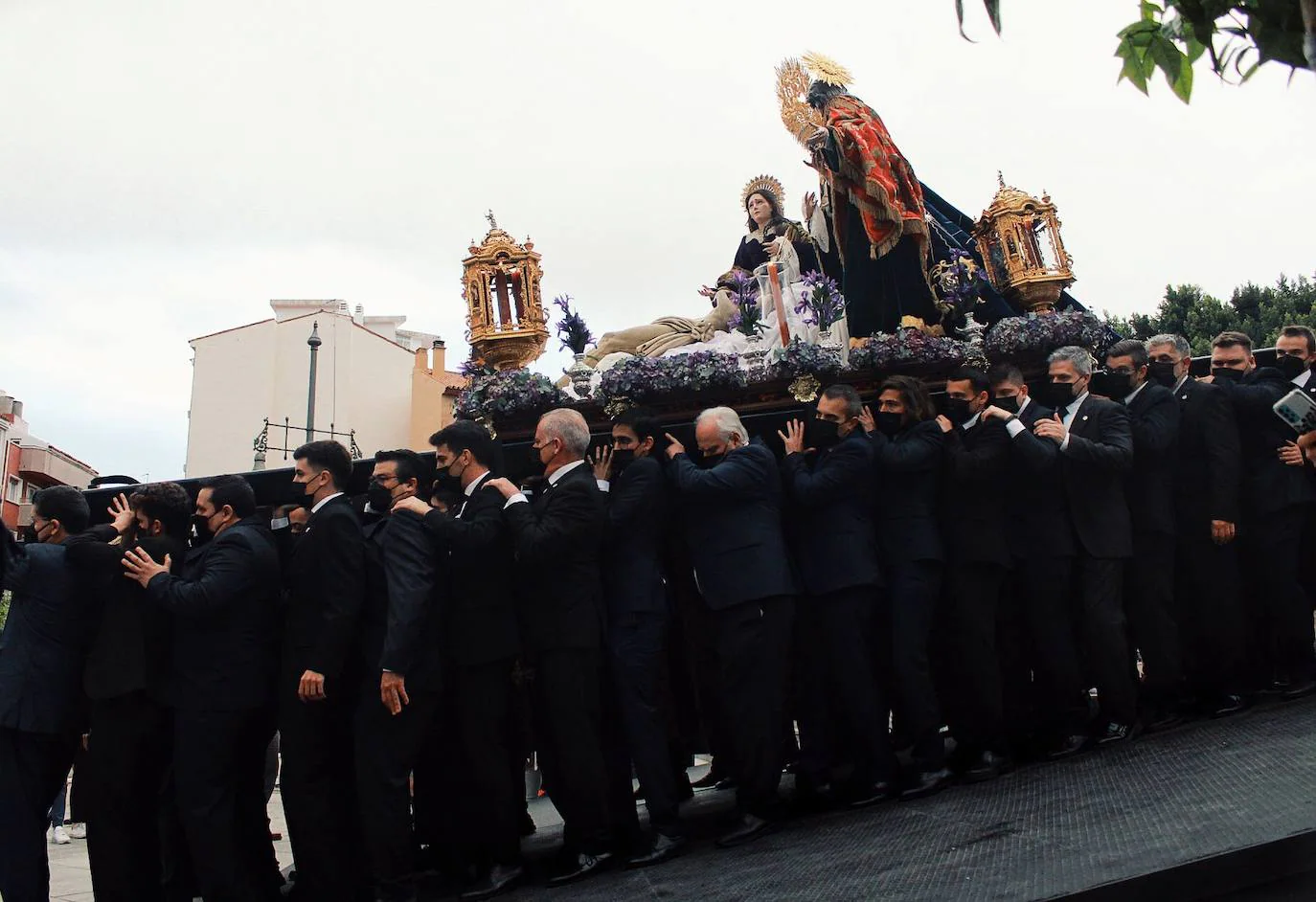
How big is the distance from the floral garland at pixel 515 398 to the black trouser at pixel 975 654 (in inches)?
127

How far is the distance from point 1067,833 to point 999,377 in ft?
9.03

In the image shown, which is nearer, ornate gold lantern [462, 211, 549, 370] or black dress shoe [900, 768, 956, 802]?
black dress shoe [900, 768, 956, 802]

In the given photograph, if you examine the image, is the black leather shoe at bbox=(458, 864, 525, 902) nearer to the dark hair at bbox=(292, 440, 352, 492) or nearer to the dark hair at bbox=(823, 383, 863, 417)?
the dark hair at bbox=(292, 440, 352, 492)

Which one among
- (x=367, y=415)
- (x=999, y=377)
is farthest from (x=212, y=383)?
(x=999, y=377)

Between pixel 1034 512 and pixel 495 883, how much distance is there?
3.26m

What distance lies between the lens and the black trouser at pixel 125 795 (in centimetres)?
517

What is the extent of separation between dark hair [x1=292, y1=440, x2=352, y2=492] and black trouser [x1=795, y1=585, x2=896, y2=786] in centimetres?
244

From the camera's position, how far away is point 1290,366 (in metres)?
6.73

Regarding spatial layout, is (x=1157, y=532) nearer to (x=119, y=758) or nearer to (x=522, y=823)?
(x=522, y=823)

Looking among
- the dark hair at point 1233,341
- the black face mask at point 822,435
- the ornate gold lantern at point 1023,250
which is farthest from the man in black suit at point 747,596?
the ornate gold lantern at point 1023,250

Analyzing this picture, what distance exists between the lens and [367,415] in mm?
33875

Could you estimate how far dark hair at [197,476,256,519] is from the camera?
5.57m

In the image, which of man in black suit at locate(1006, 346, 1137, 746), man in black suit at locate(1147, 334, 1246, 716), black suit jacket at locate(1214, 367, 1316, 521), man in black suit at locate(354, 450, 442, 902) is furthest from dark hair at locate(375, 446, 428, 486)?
black suit jacket at locate(1214, 367, 1316, 521)

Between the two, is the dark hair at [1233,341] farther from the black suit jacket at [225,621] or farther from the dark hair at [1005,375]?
the black suit jacket at [225,621]
